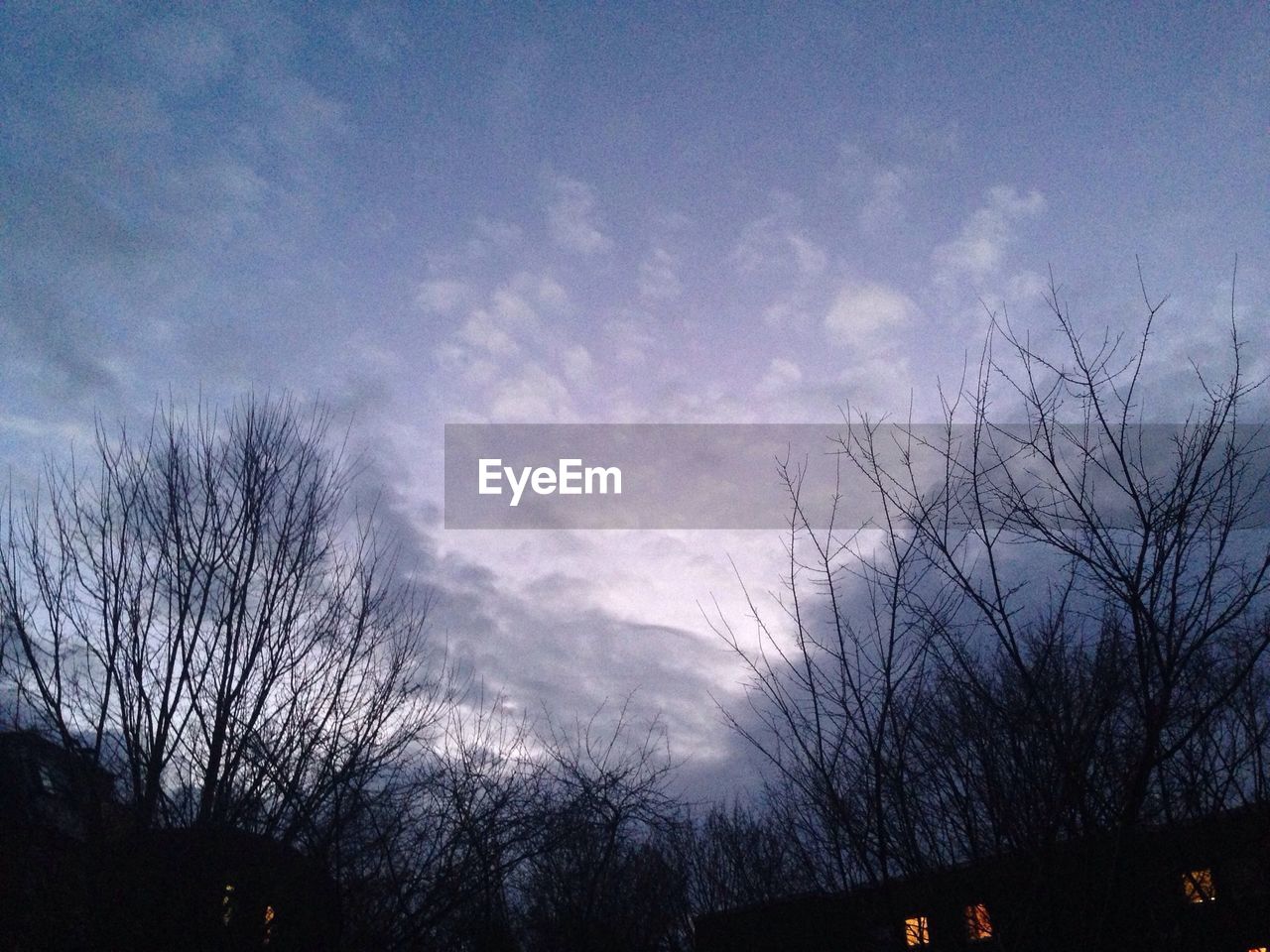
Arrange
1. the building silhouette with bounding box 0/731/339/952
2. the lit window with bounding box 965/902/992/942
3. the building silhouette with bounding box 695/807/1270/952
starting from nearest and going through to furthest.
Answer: the building silhouette with bounding box 695/807/1270/952, the lit window with bounding box 965/902/992/942, the building silhouette with bounding box 0/731/339/952

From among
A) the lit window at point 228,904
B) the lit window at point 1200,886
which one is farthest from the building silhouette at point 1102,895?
the lit window at point 228,904

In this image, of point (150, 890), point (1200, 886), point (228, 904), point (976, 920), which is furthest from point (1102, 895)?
point (150, 890)

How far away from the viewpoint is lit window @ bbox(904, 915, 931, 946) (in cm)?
402

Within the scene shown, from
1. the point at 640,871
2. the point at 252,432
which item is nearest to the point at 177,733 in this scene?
the point at 252,432

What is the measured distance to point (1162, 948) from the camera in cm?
402

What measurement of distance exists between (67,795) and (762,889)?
1183 centimetres

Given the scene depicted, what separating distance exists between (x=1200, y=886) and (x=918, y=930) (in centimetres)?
127

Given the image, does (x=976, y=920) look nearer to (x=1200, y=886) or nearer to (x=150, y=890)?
(x=1200, y=886)

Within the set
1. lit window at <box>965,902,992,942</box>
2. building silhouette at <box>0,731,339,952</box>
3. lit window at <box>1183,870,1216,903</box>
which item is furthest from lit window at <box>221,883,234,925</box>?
lit window at <box>1183,870,1216,903</box>

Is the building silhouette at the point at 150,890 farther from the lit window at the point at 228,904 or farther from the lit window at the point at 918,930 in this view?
the lit window at the point at 918,930

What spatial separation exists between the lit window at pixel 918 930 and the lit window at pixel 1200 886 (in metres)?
1.17

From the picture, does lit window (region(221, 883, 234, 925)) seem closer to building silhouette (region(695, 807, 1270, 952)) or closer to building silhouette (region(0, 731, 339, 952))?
building silhouette (region(0, 731, 339, 952))

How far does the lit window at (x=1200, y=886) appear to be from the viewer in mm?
3906

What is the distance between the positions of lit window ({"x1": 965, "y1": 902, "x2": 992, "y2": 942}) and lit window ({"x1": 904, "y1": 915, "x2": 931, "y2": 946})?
20cm
